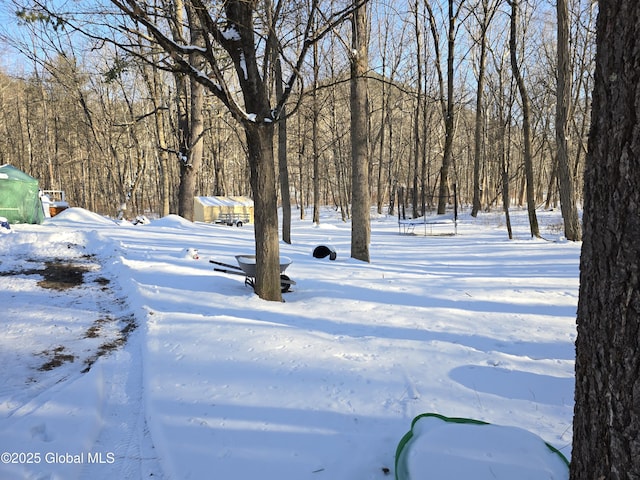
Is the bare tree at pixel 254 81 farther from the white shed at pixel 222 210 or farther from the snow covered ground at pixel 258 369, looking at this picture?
→ the white shed at pixel 222 210

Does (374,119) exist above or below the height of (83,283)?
above

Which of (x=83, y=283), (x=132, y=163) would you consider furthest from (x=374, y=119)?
(x=83, y=283)

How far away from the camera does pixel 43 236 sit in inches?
387

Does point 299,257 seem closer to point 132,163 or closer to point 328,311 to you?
point 328,311

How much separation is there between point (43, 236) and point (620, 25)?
11815mm

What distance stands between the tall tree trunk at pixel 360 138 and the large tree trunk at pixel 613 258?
7.73m

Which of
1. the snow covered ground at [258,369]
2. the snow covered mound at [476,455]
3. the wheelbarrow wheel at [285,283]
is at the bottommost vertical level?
the snow covered ground at [258,369]

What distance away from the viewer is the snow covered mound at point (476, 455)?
1.76 metres

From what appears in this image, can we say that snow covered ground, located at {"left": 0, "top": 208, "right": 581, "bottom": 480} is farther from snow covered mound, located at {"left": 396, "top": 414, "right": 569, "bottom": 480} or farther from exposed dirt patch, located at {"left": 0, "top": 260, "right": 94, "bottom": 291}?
snow covered mound, located at {"left": 396, "top": 414, "right": 569, "bottom": 480}

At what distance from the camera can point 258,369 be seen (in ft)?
10.7

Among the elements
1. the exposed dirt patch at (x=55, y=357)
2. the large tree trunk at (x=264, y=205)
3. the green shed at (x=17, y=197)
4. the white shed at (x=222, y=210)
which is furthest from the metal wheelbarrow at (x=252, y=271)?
the white shed at (x=222, y=210)

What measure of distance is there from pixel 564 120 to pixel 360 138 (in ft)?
22.8

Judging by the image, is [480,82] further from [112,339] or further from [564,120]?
[112,339]

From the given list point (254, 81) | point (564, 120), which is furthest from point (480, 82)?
point (254, 81)
